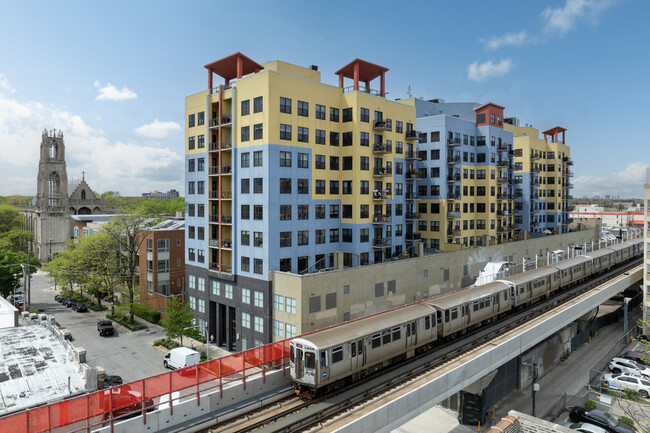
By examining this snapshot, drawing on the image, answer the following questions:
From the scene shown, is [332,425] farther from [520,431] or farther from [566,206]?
[566,206]

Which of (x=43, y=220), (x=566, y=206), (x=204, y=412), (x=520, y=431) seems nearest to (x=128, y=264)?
(x=204, y=412)

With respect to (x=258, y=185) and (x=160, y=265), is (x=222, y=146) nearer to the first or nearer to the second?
(x=258, y=185)

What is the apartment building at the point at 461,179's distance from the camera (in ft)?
203

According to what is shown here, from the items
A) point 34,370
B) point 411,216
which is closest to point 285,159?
point 411,216

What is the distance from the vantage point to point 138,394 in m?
18.7

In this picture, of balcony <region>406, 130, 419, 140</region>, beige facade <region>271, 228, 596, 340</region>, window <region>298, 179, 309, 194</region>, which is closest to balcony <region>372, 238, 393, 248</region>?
beige facade <region>271, 228, 596, 340</region>

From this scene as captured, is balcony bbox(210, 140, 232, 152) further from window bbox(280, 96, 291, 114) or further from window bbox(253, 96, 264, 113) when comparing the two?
window bbox(280, 96, 291, 114)

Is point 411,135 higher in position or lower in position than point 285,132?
higher

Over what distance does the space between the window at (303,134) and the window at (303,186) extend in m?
4.06

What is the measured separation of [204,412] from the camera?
20.8 m

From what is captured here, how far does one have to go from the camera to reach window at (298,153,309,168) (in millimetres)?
43156

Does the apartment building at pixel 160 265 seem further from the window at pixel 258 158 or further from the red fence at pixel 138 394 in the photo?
the red fence at pixel 138 394

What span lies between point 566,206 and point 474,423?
78.5 metres

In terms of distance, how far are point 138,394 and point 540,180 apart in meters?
90.8
